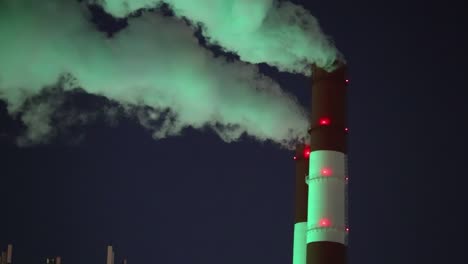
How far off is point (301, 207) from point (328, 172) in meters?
9.55

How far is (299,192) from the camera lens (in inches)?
1960

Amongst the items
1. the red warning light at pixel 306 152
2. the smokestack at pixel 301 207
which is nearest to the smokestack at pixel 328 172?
the smokestack at pixel 301 207

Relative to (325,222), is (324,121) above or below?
above

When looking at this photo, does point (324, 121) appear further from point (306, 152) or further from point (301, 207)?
point (301, 207)

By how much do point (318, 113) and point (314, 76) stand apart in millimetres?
2332

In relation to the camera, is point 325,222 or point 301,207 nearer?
point 325,222

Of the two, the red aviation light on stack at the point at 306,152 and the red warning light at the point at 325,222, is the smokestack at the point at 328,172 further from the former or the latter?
the red aviation light on stack at the point at 306,152

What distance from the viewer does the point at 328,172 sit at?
131ft

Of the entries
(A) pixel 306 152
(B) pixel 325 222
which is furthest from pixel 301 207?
(B) pixel 325 222

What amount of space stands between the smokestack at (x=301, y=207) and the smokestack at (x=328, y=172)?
26.3 feet

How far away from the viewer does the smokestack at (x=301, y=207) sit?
4784 cm

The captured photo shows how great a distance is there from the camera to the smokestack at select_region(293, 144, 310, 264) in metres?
47.8

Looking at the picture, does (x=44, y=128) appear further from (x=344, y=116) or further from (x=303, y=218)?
(x=344, y=116)

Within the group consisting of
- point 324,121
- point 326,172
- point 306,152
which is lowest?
point 326,172
